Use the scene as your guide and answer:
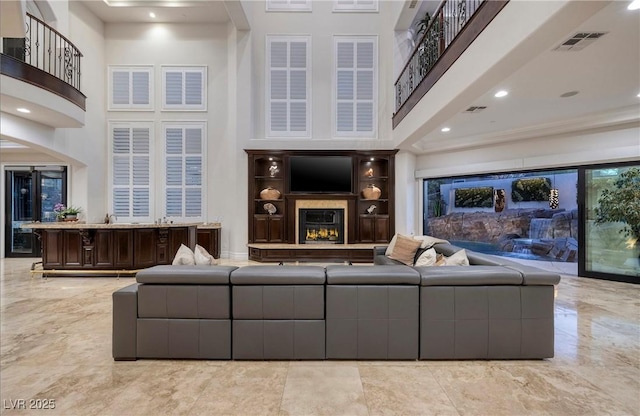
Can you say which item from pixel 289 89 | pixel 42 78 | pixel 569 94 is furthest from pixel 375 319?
pixel 289 89

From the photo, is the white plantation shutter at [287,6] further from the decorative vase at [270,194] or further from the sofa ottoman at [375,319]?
the sofa ottoman at [375,319]

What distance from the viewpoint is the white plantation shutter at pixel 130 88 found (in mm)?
7828

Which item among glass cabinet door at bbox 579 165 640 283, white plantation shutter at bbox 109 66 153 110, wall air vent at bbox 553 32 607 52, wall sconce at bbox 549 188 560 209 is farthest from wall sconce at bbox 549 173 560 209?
white plantation shutter at bbox 109 66 153 110

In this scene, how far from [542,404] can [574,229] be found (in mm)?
5431

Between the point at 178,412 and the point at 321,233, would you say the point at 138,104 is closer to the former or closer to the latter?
the point at 321,233

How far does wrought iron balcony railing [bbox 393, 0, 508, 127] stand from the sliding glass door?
9.04m

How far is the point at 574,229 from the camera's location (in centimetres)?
A: 604

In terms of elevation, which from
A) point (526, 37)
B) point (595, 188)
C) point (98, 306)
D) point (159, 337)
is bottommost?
point (98, 306)

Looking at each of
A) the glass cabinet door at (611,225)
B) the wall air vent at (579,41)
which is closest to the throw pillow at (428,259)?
the wall air vent at (579,41)

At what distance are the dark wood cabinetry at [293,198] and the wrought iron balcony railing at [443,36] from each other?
61.0 inches

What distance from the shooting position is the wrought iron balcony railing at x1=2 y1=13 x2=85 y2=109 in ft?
16.7

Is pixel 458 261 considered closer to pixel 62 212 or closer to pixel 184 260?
pixel 184 260

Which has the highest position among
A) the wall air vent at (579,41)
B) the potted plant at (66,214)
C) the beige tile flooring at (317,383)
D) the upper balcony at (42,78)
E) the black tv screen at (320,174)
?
the upper balcony at (42,78)

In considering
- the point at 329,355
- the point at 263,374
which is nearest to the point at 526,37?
the point at 329,355
